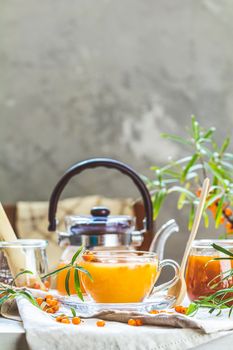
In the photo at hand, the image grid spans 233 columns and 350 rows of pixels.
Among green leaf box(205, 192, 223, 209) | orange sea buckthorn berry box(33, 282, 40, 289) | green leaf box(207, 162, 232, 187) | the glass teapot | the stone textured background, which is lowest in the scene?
orange sea buckthorn berry box(33, 282, 40, 289)

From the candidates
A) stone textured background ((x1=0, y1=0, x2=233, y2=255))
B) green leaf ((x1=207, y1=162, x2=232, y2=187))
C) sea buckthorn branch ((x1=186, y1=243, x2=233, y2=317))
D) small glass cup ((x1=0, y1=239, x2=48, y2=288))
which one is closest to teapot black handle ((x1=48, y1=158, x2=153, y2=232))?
small glass cup ((x1=0, y1=239, x2=48, y2=288))

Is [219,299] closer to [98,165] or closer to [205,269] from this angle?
[205,269]

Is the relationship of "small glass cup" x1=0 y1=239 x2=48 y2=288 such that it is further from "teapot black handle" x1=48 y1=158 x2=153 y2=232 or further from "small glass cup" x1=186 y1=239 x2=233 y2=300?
"small glass cup" x1=186 y1=239 x2=233 y2=300

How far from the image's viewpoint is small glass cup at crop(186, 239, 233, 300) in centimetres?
128

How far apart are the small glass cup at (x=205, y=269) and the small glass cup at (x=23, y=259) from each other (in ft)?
1.02

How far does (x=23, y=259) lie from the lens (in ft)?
4.39

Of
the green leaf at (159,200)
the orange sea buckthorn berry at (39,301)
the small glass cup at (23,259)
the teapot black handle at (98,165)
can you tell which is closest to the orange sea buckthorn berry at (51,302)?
the orange sea buckthorn berry at (39,301)

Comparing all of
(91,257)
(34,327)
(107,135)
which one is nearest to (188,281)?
(91,257)

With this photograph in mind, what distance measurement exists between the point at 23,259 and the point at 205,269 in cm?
37

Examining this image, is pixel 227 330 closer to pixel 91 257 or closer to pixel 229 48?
pixel 91 257

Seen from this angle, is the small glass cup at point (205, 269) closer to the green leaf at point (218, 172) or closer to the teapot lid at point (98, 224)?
the teapot lid at point (98, 224)

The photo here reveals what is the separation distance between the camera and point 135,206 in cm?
318

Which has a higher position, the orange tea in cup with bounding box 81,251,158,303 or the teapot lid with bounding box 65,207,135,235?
the teapot lid with bounding box 65,207,135,235

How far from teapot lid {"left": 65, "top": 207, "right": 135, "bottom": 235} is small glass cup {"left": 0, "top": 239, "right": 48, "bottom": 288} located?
0.17m
